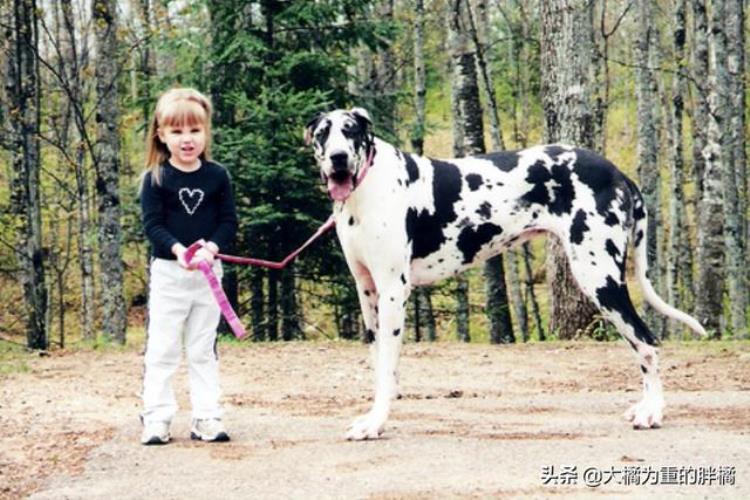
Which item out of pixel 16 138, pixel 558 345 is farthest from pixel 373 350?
pixel 16 138

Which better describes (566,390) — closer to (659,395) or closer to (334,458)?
(659,395)

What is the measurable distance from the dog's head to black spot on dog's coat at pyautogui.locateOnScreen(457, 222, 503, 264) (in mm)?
1018

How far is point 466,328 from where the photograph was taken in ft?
61.5

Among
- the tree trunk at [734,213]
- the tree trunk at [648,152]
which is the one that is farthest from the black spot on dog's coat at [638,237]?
the tree trunk at [648,152]

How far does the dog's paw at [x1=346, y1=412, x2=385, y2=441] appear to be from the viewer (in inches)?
232

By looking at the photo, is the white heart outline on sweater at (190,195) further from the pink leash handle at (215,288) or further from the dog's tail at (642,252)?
the dog's tail at (642,252)

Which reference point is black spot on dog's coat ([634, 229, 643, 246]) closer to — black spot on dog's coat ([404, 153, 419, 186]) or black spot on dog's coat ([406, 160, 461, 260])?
black spot on dog's coat ([406, 160, 461, 260])

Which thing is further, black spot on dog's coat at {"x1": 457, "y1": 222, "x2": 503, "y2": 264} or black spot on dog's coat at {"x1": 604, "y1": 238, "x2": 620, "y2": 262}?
black spot on dog's coat at {"x1": 457, "y1": 222, "x2": 503, "y2": 264}

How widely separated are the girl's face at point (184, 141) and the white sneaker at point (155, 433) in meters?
1.57

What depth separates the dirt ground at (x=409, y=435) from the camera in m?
4.82

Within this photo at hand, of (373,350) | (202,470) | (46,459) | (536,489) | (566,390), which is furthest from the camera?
(566,390)

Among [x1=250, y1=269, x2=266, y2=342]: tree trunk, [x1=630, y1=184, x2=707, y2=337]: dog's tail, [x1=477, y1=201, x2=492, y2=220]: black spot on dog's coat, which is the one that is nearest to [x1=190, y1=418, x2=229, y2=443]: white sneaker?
[x1=477, y1=201, x2=492, y2=220]: black spot on dog's coat

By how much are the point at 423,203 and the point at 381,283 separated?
67 cm

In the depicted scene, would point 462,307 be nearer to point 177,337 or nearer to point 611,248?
point 611,248
